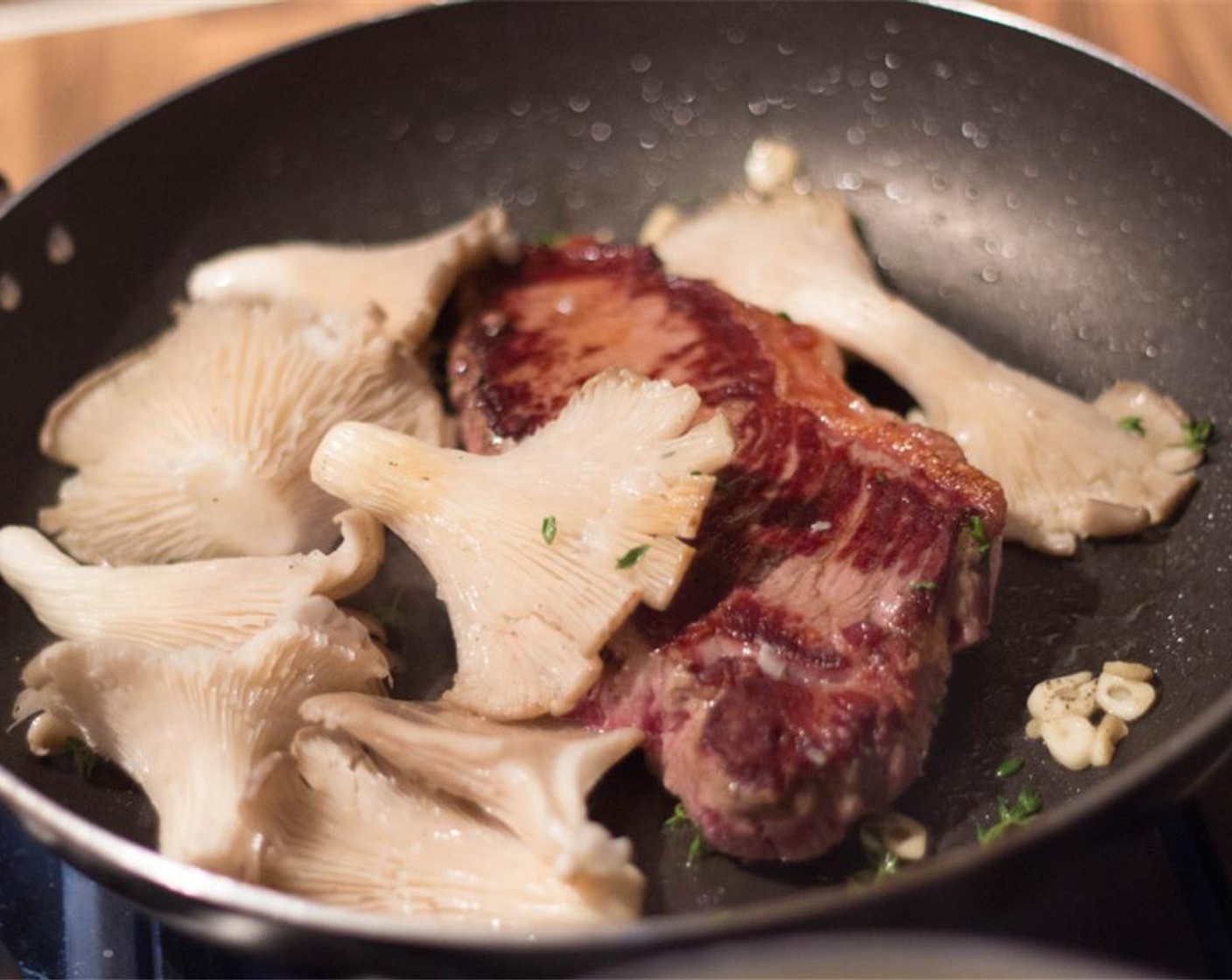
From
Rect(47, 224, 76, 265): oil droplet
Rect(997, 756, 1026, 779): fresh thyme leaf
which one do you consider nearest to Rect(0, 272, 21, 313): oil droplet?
Rect(47, 224, 76, 265): oil droplet

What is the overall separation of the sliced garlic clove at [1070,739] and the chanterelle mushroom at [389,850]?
761 mm

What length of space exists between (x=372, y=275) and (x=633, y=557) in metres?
1.13

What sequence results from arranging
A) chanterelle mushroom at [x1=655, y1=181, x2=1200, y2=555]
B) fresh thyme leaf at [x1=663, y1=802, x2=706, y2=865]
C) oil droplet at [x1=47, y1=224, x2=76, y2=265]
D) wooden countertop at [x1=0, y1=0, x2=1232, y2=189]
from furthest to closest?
wooden countertop at [x1=0, y1=0, x2=1232, y2=189], oil droplet at [x1=47, y1=224, x2=76, y2=265], chanterelle mushroom at [x1=655, y1=181, x2=1200, y2=555], fresh thyme leaf at [x1=663, y1=802, x2=706, y2=865]

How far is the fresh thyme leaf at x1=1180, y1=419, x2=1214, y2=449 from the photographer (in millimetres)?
2371

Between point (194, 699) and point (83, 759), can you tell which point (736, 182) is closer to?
point (194, 699)

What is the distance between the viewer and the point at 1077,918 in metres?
1.85

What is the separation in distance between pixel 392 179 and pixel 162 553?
48.9 inches

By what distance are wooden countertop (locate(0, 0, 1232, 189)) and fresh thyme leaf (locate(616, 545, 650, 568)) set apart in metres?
2.49

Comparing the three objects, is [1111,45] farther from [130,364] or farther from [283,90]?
[130,364]

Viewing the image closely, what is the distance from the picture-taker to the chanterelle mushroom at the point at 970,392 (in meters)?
2.31

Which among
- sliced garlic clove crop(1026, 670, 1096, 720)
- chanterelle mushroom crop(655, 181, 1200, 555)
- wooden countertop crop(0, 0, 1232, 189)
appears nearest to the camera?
sliced garlic clove crop(1026, 670, 1096, 720)

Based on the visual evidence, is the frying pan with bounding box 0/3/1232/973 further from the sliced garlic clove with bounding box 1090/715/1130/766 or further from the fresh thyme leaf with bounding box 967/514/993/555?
the fresh thyme leaf with bounding box 967/514/993/555

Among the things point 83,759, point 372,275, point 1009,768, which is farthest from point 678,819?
point 372,275

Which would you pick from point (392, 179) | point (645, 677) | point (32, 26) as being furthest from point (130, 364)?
point (32, 26)
